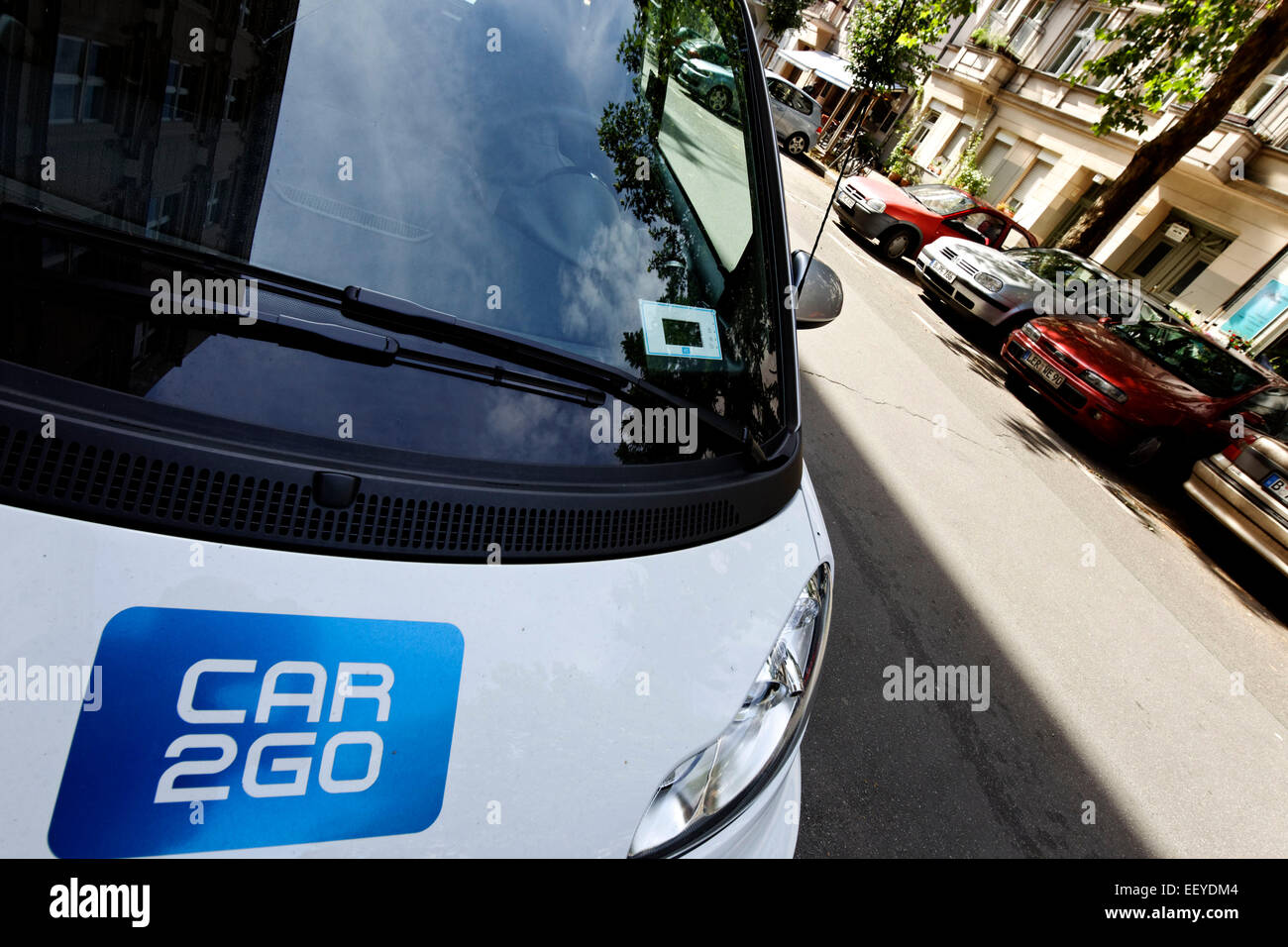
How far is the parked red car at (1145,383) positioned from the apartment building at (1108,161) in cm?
855

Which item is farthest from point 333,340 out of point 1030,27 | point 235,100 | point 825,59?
point 1030,27

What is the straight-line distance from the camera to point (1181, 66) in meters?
9.53

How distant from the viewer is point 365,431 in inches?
42.9

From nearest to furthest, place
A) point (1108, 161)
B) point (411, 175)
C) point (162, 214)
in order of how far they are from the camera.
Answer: point (162, 214), point (411, 175), point (1108, 161)

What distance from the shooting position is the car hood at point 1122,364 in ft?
20.7

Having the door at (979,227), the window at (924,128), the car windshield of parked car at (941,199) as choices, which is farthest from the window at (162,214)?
the window at (924,128)

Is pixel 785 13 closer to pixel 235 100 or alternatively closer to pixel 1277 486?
pixel 1277 486

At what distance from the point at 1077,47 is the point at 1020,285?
15744mm

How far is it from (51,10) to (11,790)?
125 centimetres

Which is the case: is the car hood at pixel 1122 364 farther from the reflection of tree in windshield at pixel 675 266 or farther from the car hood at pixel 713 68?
the reflection of tree in windshield at pixel 675 266

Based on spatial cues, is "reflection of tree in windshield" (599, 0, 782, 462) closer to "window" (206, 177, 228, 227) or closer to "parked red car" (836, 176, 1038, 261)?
"window" (206, 177, 228, 227)

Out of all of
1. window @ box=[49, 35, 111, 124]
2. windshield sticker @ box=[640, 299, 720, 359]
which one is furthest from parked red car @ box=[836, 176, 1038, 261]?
window @ box=[49, 35, 111, 124]
